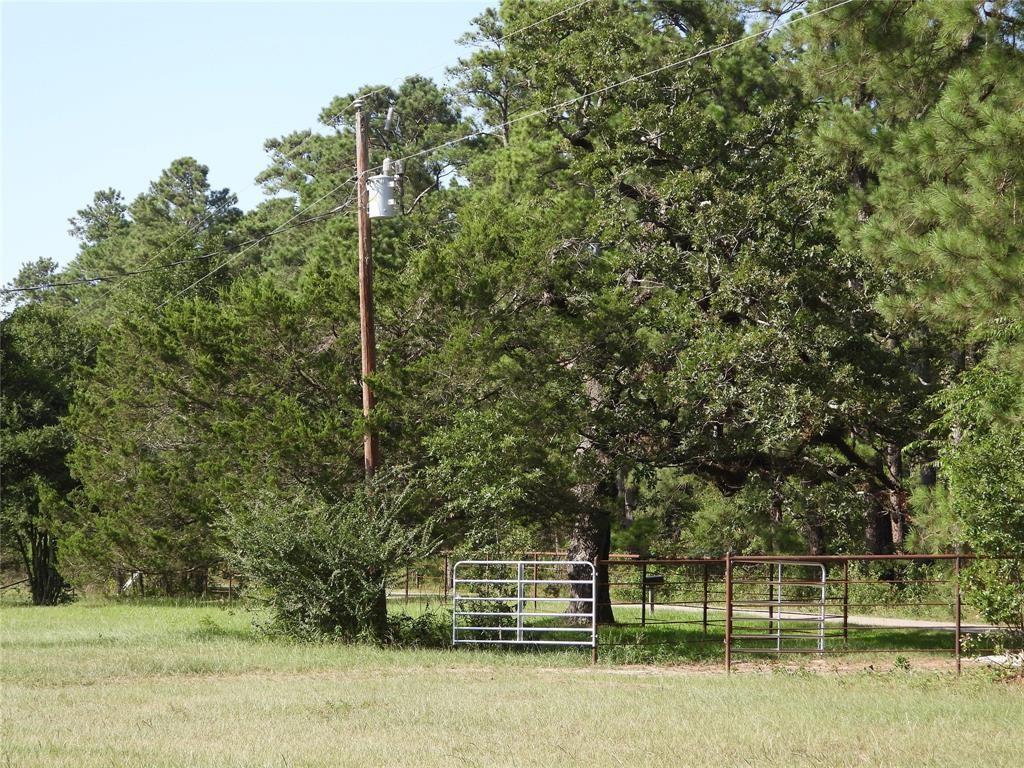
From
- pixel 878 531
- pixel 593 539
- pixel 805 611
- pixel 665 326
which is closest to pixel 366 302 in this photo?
pixel 665 326

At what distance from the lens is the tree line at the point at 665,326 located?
16.6 m

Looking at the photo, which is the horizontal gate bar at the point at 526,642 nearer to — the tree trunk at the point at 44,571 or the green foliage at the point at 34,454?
the green foliage at the point at 34,454

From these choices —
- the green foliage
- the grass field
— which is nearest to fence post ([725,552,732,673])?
the grass field

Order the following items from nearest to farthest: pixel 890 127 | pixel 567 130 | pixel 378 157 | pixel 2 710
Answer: pixel 2 710 < pixel 890 127 < pixel 567 130 < pixel 378 157

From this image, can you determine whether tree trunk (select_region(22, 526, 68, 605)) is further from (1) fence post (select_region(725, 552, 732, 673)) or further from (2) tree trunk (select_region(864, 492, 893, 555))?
(1) fence post (select_region(725, 552, 732, 673))

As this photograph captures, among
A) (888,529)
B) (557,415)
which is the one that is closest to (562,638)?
(557,415)

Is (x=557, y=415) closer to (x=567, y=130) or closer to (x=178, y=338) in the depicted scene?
(x=567, y=130)

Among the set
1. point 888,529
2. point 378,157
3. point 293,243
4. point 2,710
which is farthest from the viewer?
point 293,243

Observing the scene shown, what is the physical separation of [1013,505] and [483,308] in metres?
9.99

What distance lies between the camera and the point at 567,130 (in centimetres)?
2569

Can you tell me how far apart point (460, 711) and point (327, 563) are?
7.47m

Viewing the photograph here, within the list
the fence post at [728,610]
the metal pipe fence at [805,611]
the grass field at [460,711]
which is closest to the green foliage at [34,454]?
the metal pipe fence at [805,611]

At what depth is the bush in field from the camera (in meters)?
19.9

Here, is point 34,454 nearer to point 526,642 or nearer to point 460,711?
point 526,642
